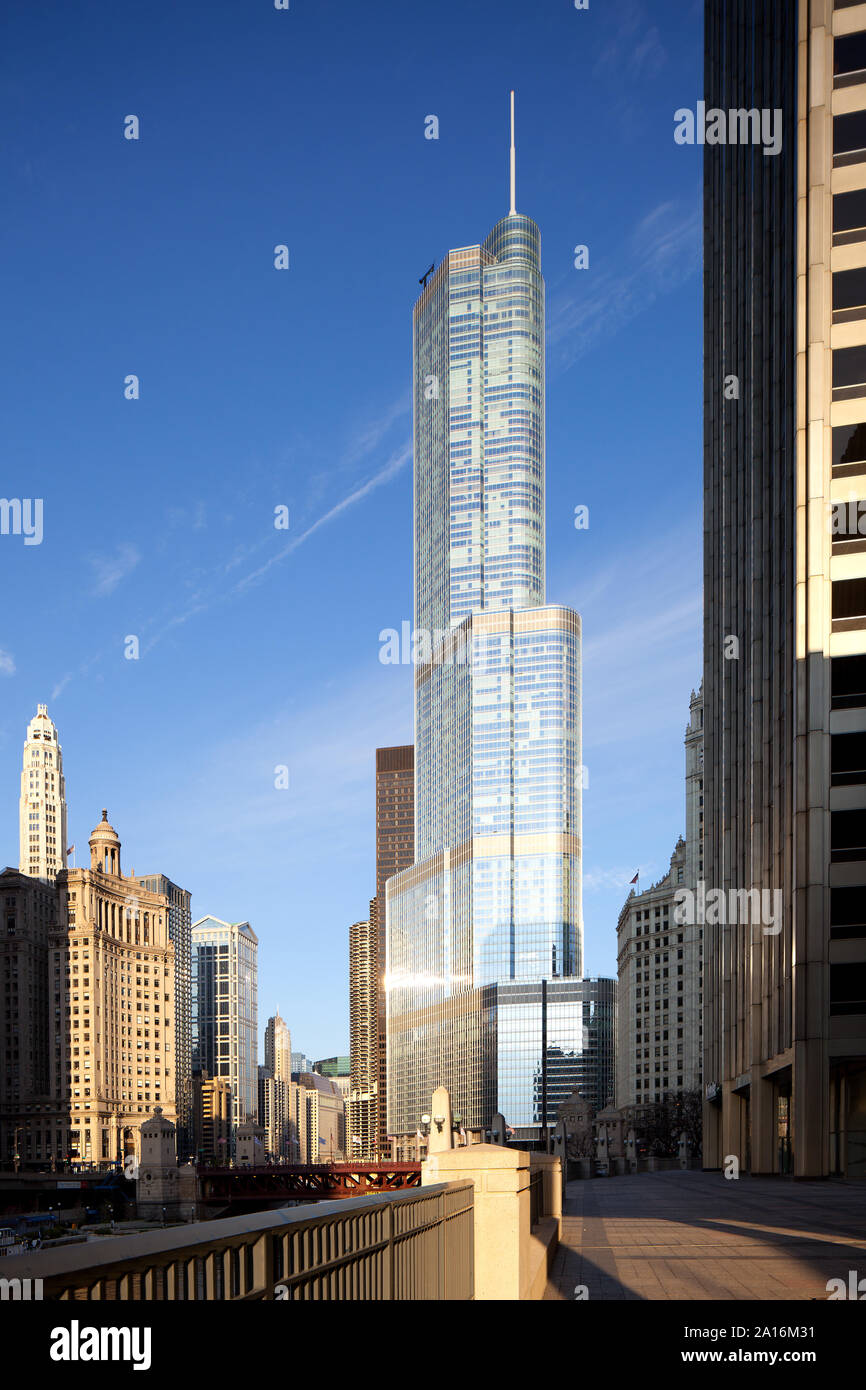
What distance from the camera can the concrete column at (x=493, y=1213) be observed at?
11.9 meters

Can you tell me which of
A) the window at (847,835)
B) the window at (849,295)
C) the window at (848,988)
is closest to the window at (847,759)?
the window at (847,835)

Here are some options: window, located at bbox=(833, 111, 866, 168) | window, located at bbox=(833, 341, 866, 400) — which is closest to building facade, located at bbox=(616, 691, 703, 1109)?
window, located at bbox=(833, 341, 866, 400)

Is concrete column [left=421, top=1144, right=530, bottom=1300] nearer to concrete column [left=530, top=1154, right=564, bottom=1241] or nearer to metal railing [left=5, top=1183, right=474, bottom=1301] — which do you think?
metal railing [left=5, top=1183, right=474, bottom=1301]

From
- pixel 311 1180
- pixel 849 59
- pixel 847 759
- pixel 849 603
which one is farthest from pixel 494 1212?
pixel 311 1180

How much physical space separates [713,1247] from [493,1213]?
8699 mm

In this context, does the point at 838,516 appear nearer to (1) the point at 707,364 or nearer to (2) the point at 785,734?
(2) the point at 785,734

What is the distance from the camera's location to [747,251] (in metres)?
61.6

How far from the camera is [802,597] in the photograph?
44.2 m

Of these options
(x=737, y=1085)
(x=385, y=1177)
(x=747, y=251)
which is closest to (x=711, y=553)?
(x=747, y=251)

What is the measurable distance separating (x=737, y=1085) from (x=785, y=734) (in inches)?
905

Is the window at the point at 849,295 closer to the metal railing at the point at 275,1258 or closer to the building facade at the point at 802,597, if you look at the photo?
the building facade at the point at 802,597

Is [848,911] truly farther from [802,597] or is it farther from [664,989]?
[664,989]

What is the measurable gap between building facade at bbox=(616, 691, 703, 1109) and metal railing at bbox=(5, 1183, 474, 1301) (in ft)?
494
